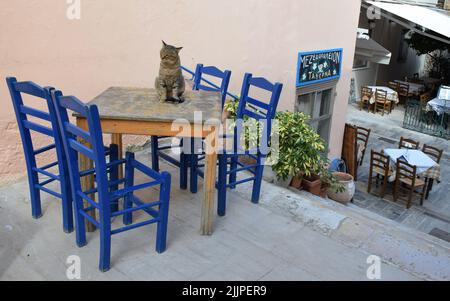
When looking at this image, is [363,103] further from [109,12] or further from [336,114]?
[109,12]

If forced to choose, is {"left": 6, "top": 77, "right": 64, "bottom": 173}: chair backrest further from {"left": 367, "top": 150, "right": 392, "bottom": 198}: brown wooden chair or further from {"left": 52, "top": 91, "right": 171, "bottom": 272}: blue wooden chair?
{"left": 367, "top": 150, "right": 392, "bottom": 198}: brown wooden chair

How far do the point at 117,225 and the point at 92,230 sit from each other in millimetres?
190

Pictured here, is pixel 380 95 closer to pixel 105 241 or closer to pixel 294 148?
pixel 294 148

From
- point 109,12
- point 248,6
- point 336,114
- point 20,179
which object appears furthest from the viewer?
point 336,114

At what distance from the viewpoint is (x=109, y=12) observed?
4117 mm

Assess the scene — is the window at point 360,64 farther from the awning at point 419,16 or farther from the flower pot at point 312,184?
the flower pot at point 312,184

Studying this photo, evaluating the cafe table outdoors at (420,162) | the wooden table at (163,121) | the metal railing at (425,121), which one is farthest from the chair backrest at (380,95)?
the wooden table at (163,121)

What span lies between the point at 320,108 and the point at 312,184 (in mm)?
3190

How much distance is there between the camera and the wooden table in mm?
2648

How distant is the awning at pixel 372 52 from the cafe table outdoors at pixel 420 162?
117 inches

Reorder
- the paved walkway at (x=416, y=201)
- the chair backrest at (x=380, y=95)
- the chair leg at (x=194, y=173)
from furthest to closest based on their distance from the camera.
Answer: the chair backrest at (x=380, y=95) < the paved walkway at (x=416, y=201) < the chair leg at (x=194, y=173)

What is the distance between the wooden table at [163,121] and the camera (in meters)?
2.65

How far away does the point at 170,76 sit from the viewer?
9.57ft
